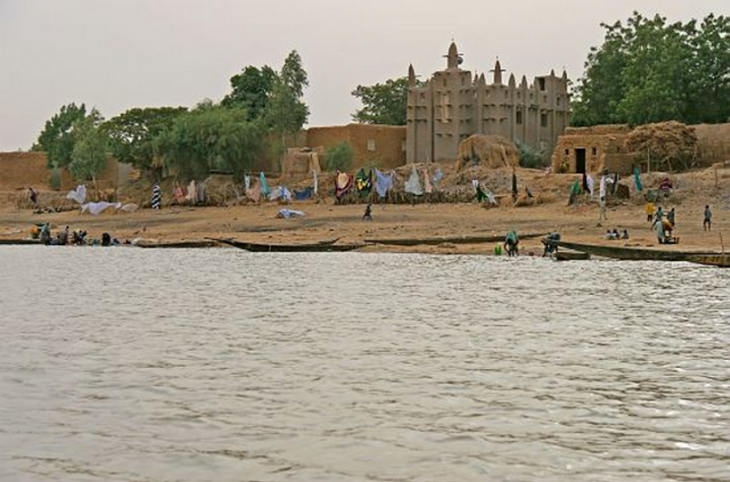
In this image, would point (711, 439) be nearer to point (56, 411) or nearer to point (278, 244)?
point (56, 411)

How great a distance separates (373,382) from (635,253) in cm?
1751

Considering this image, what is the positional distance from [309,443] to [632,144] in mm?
40502

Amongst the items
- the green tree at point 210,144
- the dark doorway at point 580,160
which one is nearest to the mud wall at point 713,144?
the dark doorway at point 580,160

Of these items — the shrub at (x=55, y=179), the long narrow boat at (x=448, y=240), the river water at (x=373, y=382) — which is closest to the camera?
the river water at (x=373, y=382)

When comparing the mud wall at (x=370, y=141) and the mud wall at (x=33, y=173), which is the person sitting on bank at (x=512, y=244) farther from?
the mud wall at (x=33, y=173)

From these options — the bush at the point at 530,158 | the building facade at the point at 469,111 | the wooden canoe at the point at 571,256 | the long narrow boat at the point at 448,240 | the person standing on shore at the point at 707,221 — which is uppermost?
the building facade at the point at 469,111

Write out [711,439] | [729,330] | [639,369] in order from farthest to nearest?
[729,330] < [639,369] < [711,439]

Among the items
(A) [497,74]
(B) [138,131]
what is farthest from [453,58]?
(B) [138,131]

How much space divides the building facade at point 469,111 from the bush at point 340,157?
357cm

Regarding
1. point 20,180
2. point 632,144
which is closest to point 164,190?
point 20,180

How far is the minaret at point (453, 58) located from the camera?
194ft

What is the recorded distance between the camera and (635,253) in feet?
97.6

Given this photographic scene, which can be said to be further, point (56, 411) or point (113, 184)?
point (113, 184)

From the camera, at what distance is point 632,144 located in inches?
1916
